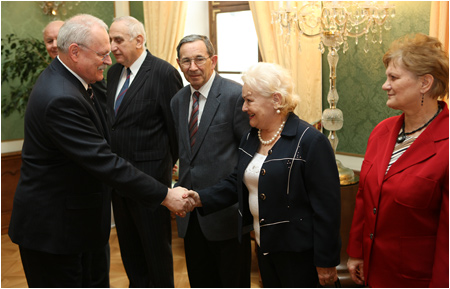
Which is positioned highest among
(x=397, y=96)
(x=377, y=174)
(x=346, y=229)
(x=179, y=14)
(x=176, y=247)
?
(x=179, y=14)

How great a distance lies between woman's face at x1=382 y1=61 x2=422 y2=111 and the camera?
1994 millimetres

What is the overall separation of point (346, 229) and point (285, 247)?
161 centimetres

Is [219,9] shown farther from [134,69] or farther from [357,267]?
[357,267]

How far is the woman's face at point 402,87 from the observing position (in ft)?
6.54

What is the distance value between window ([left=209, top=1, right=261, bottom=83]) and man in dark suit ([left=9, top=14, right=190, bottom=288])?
2650mm

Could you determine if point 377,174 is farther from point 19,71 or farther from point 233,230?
point 19,71

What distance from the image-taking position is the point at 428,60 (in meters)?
1.97

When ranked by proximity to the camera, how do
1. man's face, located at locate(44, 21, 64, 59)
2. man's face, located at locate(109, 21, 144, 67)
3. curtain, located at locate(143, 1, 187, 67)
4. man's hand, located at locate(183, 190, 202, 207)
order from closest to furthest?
man's hand, located at locate(183, 190, 202, 207)
man's face, located at locate(109, 21, 144, 67)
man's face, located at locate(44, 21, 64, 59)
curtain, located at locate(143, 1, 187, 67)


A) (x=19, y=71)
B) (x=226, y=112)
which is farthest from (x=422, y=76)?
(x=19, y=71)

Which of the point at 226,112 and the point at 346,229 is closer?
the point at 226,112

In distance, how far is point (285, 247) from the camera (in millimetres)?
2254

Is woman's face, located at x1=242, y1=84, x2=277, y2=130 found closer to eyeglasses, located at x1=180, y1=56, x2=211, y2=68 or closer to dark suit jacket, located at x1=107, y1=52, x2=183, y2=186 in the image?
eyeglasses, located at x1=180, y1=56, x2=211, y2=68

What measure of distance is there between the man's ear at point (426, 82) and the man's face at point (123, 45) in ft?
6.61

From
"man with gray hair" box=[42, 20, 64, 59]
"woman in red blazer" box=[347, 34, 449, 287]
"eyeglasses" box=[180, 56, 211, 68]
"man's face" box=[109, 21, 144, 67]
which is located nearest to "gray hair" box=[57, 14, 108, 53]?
"eyeglasses" box=[180, 56, 211, 68]
